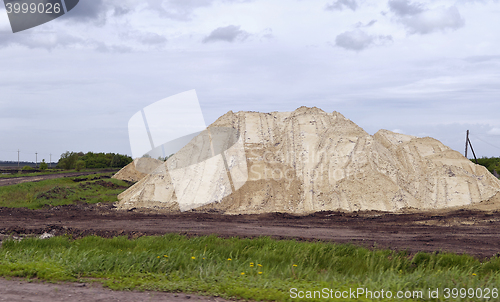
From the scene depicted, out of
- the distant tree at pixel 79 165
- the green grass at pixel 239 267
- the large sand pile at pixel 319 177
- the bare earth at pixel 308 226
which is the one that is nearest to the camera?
the green grass at pixel 239 267

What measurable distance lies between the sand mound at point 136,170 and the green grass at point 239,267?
36.4 meters

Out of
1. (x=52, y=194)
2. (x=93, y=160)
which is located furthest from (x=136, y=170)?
(x=93, y=160)

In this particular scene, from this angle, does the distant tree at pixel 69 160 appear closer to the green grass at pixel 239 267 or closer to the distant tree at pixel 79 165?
the distant tree at pixel 79 165

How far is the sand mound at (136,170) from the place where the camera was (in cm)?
4722

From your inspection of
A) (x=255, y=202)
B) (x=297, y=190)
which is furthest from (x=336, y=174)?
(x=255, y=202)

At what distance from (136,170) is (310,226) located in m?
35.7

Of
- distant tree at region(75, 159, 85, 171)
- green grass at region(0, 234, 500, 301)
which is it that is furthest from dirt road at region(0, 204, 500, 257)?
distant tree at region(75, 159, 85, 171)

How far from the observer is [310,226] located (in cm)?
1850

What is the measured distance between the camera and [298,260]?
1000 centimetres

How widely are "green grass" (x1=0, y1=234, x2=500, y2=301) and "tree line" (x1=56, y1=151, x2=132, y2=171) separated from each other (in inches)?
2476

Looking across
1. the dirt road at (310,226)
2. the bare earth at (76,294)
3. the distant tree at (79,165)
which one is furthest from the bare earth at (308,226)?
the distant tree at (79,165)

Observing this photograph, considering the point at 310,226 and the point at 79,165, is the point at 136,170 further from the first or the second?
the point at 310,226

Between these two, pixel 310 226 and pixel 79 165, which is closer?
pixel 310 226

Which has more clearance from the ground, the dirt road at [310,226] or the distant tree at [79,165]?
the distant tree at [79,165]
